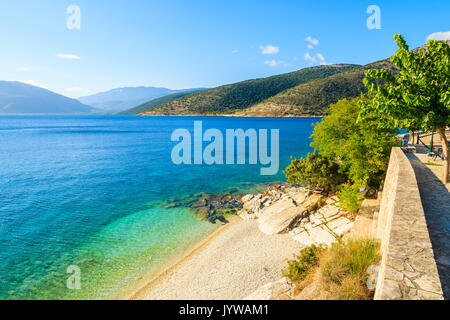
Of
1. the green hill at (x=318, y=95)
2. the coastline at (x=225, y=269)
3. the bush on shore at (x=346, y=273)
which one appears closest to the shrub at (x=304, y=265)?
the bush on shore at (x=346, y=273)

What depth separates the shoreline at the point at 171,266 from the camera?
12.2 meters

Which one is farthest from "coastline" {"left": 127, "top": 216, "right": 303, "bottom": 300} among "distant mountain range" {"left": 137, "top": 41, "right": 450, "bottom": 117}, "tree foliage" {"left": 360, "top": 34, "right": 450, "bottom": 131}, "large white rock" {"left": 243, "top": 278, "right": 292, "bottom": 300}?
"distant mountain range" {"left": 137, "top": 41, "right": 450, "bottom": 117}

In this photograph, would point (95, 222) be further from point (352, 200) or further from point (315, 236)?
point (352, 200)

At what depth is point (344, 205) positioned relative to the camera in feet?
51.7

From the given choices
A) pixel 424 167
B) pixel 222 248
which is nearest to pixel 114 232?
pixel 222 248

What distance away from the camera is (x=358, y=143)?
58.2ft

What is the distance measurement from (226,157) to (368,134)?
104 ft

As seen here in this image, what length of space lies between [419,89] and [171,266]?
51.5 feet

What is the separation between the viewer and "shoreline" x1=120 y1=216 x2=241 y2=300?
40.0ft

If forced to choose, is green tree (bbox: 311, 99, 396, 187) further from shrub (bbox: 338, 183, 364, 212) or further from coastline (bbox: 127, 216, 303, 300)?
coastline (bbox: 127, 216, 303, 300)

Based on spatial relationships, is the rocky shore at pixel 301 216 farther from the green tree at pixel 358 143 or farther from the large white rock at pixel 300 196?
the green tree at pixel 358 143

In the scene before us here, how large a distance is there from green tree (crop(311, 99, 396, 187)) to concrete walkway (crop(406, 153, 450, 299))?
289 cm

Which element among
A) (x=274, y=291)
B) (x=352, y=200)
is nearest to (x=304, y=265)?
(x=274, y=291)

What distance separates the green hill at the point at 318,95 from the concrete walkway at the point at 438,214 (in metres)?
119
